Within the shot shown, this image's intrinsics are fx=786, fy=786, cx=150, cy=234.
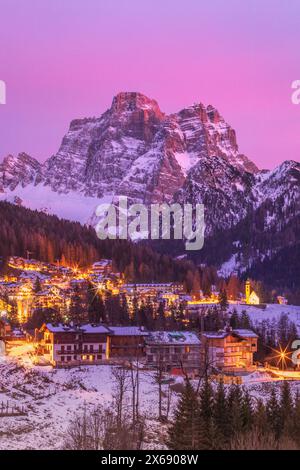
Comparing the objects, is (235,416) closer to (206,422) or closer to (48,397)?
(206,422)

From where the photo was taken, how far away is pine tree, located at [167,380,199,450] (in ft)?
172

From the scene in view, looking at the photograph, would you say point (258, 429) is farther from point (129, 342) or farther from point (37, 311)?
point (37, 311)

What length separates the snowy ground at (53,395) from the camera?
6450 centimetres

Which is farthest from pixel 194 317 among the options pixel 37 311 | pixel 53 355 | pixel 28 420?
pixel 28 420

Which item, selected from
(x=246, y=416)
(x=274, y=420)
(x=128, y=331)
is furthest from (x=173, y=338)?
(x=246, y=416)

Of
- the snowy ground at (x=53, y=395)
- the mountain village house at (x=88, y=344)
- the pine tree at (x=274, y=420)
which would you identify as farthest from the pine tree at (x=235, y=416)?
the mountain village house at (x=88, y=344)

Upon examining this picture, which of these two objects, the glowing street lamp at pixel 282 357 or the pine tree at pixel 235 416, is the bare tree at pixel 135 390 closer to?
the pine tree at pixel 235 416

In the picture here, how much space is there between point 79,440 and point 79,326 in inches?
2704

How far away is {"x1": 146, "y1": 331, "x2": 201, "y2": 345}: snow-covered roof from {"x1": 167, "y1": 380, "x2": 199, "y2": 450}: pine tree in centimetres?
5270

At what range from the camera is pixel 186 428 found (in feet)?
179

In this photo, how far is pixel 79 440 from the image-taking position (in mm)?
48656

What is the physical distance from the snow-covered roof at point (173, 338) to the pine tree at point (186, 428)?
5270 centimetres

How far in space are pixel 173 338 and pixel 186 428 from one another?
61.5m
